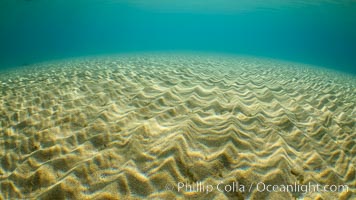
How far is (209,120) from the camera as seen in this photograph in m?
4.32

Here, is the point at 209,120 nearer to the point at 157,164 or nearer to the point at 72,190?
the point at 157,164

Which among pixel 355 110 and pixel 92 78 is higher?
pixel 355 110

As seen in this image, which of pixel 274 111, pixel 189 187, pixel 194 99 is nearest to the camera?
pixel 189 187

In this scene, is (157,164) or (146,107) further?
(146,107)

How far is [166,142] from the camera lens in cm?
349

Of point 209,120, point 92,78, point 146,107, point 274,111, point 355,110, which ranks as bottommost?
point 92,78

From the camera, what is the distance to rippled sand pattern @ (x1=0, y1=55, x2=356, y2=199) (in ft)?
A: 9.04

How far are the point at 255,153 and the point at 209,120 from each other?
128 centimetres

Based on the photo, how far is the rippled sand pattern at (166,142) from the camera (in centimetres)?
276

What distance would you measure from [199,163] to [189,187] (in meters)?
0.48

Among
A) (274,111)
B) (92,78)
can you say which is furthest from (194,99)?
(92,78)

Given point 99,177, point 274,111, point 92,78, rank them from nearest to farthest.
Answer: point 99,177
point 274,111
point 92,78

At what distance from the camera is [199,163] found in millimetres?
3027

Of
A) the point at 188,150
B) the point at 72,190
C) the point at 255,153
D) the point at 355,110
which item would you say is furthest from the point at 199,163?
the point at 355,110
